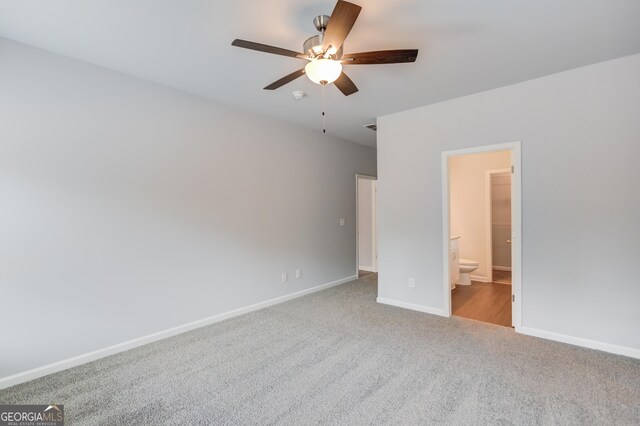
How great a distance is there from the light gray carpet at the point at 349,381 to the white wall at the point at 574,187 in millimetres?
355

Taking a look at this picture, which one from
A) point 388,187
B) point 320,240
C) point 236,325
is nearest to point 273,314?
point 236,325

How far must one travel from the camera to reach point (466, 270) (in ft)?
16.3

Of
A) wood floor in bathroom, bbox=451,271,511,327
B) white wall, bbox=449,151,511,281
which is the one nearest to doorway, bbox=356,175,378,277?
white wall, bbox=449,151,511,281

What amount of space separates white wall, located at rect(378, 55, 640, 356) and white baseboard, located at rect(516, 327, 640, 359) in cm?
1

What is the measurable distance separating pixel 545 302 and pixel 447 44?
2.57m

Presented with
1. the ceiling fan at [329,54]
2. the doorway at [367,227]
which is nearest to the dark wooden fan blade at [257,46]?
the ceiling fan at [329,54]

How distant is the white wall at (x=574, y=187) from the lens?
8.62ft

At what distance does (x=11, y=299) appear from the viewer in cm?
229

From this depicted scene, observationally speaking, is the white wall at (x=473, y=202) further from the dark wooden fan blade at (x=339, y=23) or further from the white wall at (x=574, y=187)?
the dark wooden fan blade at (x=339, y=23)

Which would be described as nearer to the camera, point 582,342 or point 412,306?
point 582,342

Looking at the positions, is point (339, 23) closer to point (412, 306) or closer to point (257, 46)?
point (257, 46)

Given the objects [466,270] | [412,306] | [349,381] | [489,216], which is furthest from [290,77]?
[489,216]

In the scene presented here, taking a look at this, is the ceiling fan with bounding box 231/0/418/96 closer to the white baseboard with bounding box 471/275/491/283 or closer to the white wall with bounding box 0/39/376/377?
the white wall with bounding box 0/39/376/377

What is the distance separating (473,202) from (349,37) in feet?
14.6
